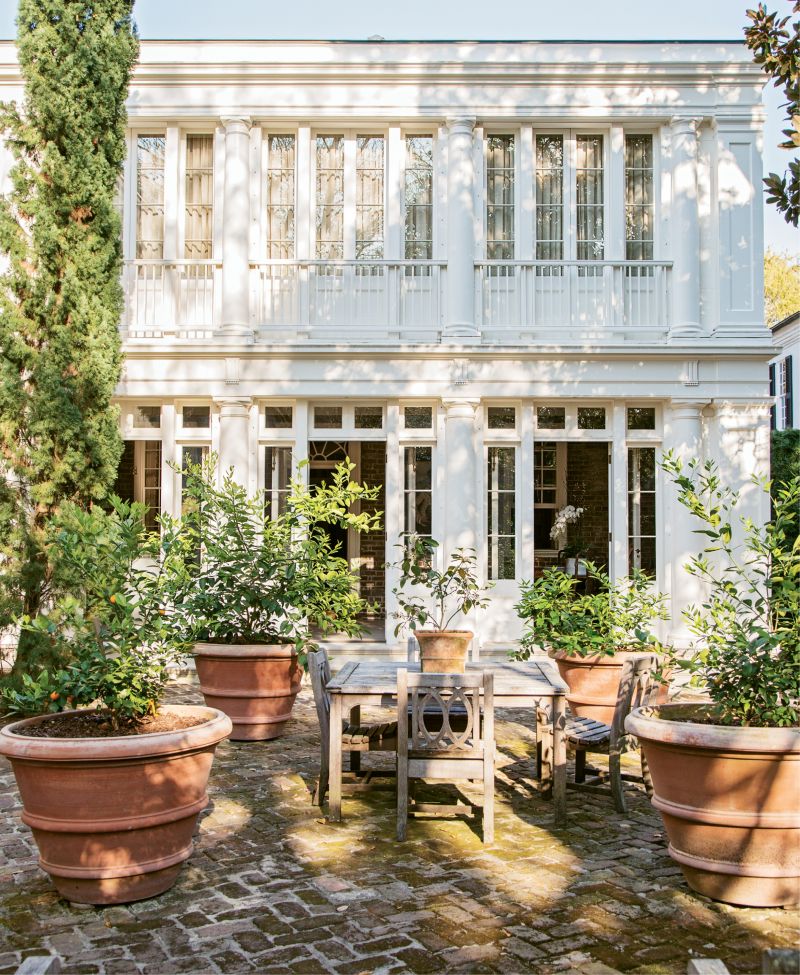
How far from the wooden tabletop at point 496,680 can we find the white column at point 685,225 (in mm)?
6344

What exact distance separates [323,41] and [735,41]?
5.02 meters

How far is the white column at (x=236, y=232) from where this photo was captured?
11.6m

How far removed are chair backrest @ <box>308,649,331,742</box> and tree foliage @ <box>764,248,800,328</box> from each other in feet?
86.4

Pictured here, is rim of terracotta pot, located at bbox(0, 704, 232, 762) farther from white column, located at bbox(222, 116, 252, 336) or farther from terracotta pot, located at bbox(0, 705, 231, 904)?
white column, located at bbox(222, 116, 252, 336)

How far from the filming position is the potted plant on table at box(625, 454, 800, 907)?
400 cm

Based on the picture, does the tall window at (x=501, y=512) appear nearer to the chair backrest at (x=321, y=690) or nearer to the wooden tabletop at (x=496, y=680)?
the wooden tabletop at (x=496, y=680)

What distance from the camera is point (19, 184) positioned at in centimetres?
920

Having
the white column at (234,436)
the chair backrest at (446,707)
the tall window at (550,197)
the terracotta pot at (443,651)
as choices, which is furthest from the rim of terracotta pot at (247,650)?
the tall window at (550,197)

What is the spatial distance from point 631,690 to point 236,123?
8.99 m

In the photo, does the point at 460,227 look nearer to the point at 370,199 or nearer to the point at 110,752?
the point at 370,199

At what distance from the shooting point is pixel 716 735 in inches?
159

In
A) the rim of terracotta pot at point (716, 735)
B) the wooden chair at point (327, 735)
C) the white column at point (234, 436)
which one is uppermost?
the white column at point (234, 436)

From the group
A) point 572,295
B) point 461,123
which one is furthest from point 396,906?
point 461,123

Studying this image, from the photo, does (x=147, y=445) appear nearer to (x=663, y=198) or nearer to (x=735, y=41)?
(x=663, y=198)
